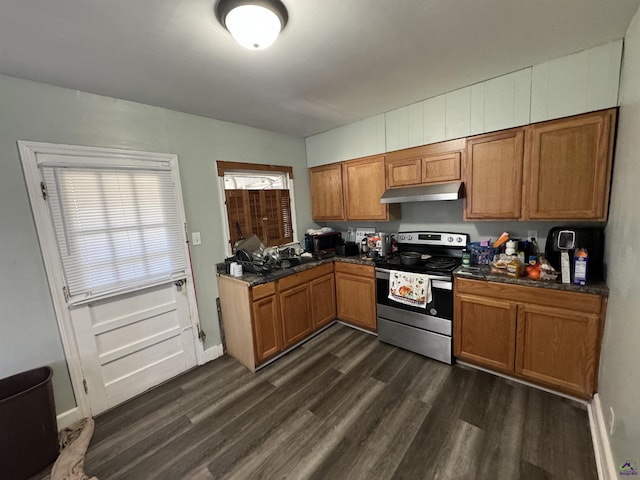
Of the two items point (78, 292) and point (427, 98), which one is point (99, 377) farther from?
point (427, 98)

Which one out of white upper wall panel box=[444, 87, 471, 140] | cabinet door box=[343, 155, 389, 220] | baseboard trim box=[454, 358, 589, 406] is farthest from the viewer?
cabinet door box=[343, 155, 389, 220]

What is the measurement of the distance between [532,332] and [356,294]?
1.58 metres

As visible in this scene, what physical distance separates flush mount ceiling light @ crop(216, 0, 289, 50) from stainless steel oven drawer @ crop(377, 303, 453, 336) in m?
2.39

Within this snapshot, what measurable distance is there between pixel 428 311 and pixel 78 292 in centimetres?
285

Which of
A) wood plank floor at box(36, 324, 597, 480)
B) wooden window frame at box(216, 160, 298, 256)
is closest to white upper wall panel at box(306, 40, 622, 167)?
wooden window frame at box(216, 160, 298, 256)

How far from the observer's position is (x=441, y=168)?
244 cm

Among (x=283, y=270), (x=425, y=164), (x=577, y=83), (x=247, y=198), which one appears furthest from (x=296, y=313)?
(x=577, y=83)

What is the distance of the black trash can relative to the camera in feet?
4.81

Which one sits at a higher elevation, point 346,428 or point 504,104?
point 504,104

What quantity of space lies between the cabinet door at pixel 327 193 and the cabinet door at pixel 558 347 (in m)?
2.10

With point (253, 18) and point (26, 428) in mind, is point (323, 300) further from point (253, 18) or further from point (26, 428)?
point (253, 18)

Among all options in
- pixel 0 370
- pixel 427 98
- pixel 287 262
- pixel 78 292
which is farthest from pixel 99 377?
pixel 427 98

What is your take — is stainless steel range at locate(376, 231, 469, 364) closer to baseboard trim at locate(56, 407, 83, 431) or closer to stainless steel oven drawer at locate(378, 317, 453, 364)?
stainless steel oven drawer at locate(378, 317, 453, 364)

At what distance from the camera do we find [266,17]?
1159 millimetres
